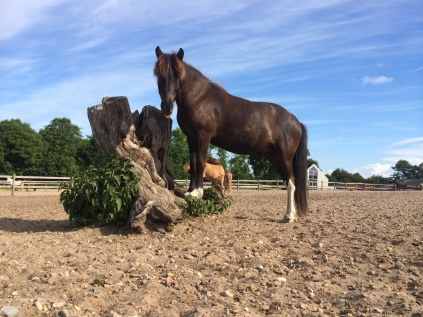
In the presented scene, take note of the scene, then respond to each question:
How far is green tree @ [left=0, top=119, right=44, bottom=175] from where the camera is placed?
60062 millimetres

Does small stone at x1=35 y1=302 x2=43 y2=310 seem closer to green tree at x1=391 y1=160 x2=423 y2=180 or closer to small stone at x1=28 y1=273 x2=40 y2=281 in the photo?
small stone at x1=28 y1=273 x2=40 y2=281

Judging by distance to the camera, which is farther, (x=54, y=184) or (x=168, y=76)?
(x=54, y=184)

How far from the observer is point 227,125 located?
6.98m

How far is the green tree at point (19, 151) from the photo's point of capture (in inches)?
2365

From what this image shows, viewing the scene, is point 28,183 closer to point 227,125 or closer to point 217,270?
point 227,125

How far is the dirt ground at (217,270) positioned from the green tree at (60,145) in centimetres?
5659

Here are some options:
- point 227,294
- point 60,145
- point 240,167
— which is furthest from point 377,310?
point 60,145

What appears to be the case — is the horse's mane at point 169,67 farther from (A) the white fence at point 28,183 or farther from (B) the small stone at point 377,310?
(A) the white fence at point 28,183

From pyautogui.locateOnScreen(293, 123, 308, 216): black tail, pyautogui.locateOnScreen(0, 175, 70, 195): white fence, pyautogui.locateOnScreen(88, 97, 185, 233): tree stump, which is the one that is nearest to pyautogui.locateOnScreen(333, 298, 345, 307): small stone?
pyautogui.locateOnScreen(88, 97, 185, 233): tree stump

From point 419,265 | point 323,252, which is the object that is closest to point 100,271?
point 323,252

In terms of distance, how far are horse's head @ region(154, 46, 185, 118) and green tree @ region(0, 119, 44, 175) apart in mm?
58295

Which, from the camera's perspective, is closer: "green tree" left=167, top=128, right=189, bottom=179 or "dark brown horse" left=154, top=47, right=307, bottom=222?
"dark brown horse" left=154, top=47, right=307, bottom=222

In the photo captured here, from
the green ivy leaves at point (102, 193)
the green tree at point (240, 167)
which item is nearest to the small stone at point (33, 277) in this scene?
the green ivy leaves at point (102, 193)

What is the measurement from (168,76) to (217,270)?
122 inches
